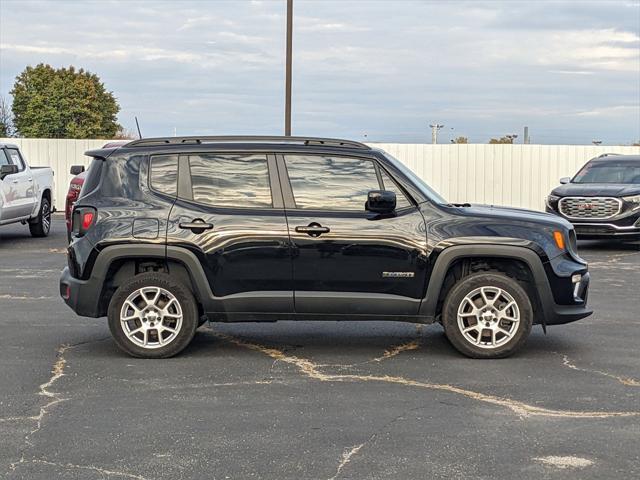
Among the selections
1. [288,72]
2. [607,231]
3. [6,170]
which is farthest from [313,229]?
[288,72]

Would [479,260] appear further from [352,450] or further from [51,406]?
[51,406]

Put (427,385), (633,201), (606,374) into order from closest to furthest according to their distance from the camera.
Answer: (427,385), (606,374), (633,201)

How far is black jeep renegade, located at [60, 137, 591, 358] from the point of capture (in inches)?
306

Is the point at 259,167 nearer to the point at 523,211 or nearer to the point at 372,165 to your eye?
the point at 372,165

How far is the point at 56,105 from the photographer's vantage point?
5709 centimetres

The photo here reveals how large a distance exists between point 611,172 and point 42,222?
36.4ft

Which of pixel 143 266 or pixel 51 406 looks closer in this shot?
Result: pixel 51 406

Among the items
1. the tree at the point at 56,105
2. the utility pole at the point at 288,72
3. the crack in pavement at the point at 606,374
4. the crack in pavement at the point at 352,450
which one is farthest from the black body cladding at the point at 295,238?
the tree at the point at 56,105

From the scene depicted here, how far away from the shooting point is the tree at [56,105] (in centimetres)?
5628

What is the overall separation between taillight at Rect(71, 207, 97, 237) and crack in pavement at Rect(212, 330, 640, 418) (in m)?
1.66

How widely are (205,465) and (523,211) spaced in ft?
14.0

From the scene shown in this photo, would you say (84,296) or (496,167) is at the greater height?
(496,167)

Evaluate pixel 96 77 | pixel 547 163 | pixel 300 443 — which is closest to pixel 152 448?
pixel 300 443

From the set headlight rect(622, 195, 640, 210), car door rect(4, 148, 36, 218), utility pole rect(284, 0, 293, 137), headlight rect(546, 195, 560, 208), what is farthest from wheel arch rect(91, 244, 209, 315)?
utility pole rect(284, 0, 293, 137)
